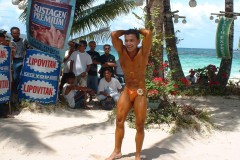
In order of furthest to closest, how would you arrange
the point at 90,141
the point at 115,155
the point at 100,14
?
the point at 100,14, the point at 90,141, the point at 115,155

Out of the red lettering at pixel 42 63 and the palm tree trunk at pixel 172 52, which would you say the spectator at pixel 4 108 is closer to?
the red lettering at pixel 42 63

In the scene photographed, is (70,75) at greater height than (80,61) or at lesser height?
A: lesser

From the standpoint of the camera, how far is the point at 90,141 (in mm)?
5547

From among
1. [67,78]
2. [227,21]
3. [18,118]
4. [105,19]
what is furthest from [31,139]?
[227,21]

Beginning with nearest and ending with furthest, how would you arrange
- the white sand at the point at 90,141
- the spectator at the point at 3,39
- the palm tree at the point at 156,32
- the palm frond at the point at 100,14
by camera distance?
1. the white sand at the point at 90,141
2. the palm tree at the point at 156,32
3. the spectator at the point at 3,39
4. the palm frond at the point at 100,14

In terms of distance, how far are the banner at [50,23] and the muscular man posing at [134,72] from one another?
3428 mm

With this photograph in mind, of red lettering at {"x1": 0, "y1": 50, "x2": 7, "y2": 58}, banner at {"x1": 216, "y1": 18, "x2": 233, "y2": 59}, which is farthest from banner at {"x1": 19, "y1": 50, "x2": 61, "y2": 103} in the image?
banner at {"x1": 216, "y1": 18, "x2": 233, "y2": 59}

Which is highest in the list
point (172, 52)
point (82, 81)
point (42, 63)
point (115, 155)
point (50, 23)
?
point (50, 23)

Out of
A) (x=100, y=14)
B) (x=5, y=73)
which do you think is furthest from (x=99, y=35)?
(x=5, y=73)

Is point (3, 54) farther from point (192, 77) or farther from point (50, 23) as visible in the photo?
point (192, 77)

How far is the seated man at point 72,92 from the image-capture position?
7887mm

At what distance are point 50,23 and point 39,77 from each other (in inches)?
48.3

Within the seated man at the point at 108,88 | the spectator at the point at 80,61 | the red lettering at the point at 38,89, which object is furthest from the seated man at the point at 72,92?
the red lettering at the point at 38,89

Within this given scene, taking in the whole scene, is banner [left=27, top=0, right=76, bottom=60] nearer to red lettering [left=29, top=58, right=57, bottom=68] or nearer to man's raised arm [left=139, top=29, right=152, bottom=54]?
red lettering [left=29, top=58, right=57, bottom=68]
